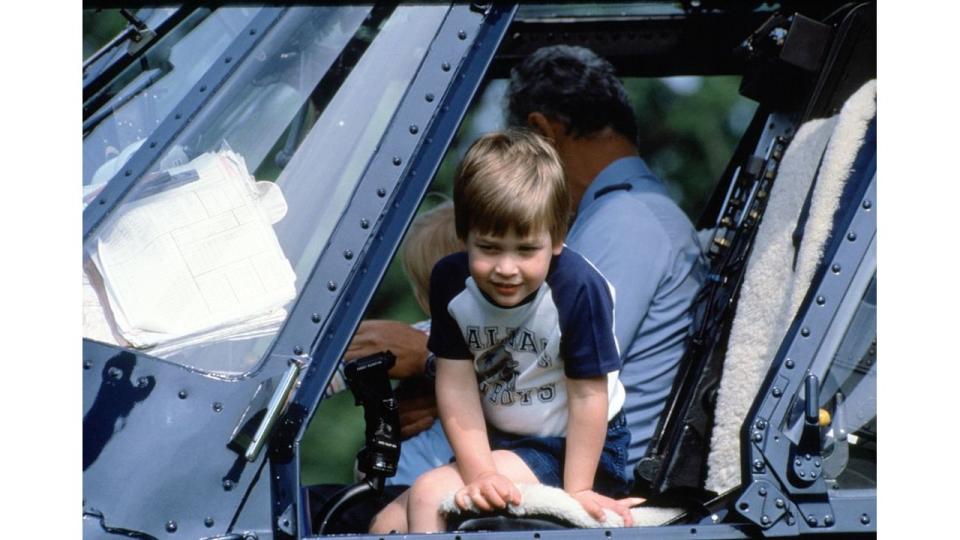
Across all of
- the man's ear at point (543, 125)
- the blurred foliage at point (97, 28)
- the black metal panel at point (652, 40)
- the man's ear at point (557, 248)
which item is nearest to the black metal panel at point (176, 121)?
the blurred foliage at point (97, 28)

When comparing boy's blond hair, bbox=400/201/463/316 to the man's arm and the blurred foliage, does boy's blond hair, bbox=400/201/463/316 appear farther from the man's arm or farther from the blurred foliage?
the blurred foliage

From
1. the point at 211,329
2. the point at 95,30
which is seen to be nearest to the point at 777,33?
the point at 211,329

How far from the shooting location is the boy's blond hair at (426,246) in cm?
314

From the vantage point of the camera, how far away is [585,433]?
2271mm

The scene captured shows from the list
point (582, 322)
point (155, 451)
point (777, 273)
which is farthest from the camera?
point (777, 273)

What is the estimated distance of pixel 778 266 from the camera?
2488 mm

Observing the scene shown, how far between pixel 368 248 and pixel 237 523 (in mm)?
474

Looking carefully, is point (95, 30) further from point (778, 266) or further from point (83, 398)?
point (778, 266)

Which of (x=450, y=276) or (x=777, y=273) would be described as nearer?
(x=450, y=276)

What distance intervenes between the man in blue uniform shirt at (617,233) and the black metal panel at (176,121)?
813 millimetres

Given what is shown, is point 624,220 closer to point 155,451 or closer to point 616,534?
point 616,534

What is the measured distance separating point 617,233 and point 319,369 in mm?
993

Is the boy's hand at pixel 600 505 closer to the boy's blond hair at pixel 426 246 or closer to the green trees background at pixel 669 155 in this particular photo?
the boy's blond hair at pixel 426 246

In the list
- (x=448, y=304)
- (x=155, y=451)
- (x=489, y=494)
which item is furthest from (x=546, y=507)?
(x=155, y=451)
